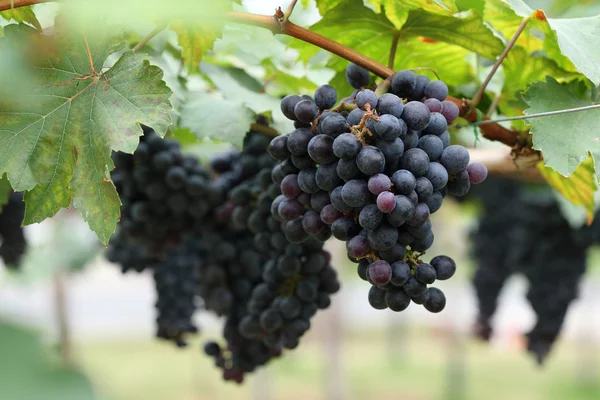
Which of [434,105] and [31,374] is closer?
[31,374]

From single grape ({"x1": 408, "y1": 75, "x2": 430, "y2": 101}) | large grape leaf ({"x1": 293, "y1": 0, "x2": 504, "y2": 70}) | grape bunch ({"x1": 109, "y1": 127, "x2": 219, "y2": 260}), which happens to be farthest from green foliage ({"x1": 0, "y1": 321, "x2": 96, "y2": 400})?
grape bunch ({"x1": 109, "y1": 127, "x2": 219, "y2": 260})

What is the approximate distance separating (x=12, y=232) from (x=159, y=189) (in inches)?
32.2

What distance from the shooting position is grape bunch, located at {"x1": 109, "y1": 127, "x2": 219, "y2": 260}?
144 cm

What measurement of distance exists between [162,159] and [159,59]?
22cm

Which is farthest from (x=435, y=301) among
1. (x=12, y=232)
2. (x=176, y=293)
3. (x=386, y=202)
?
(x=12, y=232)

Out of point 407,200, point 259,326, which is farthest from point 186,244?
point 407,200

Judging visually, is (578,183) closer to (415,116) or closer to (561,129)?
(561,129)

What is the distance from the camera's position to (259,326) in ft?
4.34

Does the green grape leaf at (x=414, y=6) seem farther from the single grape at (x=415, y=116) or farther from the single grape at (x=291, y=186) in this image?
the single grape at (x=291, y=186)

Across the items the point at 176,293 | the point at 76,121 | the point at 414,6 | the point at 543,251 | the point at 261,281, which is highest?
the point at 414,6

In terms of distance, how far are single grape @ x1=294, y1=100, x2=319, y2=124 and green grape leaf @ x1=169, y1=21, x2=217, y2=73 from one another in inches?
11.8

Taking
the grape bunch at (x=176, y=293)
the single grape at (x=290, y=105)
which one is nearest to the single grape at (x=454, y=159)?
the single grape at (x=290, y=105)

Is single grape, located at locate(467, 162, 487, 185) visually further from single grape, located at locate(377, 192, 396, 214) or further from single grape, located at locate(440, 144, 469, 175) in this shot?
single grape, located at locate(377, 192, 396, 214)

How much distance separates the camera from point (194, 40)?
1.12 metres
